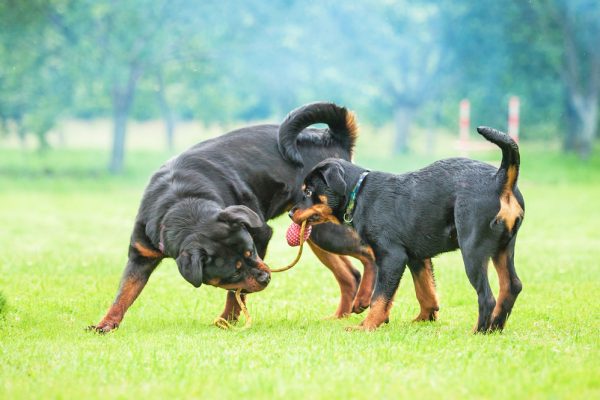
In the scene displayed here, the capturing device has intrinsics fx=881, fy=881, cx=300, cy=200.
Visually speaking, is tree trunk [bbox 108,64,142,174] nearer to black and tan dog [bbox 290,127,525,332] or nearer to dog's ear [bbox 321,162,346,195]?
black and tan dog [bbox 290,127,525,332]

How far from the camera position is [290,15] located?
3297 cm

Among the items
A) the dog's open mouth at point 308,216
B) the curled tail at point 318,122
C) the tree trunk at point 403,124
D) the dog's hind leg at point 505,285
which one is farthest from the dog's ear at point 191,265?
the tree trunk at point 403,124

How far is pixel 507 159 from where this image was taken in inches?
226

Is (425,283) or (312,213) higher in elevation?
(312,213)

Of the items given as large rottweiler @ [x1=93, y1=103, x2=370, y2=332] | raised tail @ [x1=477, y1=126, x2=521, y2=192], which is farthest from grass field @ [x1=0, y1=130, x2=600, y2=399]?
raised tail @ [x1=477, y1=126, x2=521, y2=192]

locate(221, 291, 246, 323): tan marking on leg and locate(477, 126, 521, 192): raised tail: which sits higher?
locate(477, 126, 521, 192): raised tail

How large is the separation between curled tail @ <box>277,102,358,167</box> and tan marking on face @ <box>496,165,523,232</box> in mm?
2024

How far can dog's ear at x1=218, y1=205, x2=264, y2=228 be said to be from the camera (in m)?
6.09

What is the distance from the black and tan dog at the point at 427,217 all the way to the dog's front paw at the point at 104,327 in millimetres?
1607

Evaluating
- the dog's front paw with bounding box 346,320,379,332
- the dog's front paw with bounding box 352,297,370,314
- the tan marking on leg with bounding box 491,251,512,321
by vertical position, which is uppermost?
the tan marking on leg with bounding box 491,251,512,321

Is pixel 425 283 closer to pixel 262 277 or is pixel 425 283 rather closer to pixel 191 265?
pixel 262 277

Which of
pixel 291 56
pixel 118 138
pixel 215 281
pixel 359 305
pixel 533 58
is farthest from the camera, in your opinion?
pixel 291 56

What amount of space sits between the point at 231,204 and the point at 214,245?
0.71 meters

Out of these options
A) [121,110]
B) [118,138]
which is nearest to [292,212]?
[121,110]
